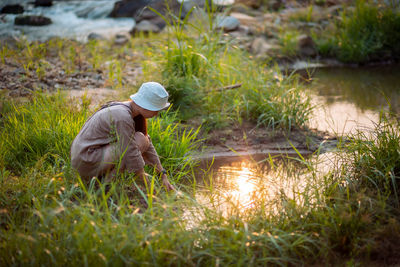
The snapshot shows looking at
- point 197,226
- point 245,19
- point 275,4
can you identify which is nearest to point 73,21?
point 245,19

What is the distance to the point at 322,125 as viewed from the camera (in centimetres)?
487

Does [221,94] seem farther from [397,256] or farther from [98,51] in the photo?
[98,51]

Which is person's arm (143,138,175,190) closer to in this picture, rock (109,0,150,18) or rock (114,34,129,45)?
rock (114,34,129,45)

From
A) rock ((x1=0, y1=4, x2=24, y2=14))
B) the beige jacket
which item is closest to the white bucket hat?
the beige jacket

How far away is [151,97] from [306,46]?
6.54 meters

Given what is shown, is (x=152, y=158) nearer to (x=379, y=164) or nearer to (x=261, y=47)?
(x=379, y=164)

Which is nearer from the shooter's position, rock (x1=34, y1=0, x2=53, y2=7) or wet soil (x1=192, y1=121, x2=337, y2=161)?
wet soil (x1=192, y1=121, x2=337, y2=161)

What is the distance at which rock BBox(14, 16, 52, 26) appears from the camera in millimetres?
9312

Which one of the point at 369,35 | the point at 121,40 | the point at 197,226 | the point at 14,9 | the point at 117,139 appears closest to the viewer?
Result: the point at 197,226

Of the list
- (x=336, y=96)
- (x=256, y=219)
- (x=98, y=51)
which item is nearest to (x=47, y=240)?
(x=256, y=219)

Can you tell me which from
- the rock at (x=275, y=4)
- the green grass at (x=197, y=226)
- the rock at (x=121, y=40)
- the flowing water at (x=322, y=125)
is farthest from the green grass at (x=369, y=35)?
the green grass at (x=197, y=226)

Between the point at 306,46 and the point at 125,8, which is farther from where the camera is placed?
the point at 125,8

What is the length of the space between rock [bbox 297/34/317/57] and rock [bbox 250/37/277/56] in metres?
0.55

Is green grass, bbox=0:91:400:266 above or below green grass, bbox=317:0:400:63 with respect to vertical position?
Result: below
